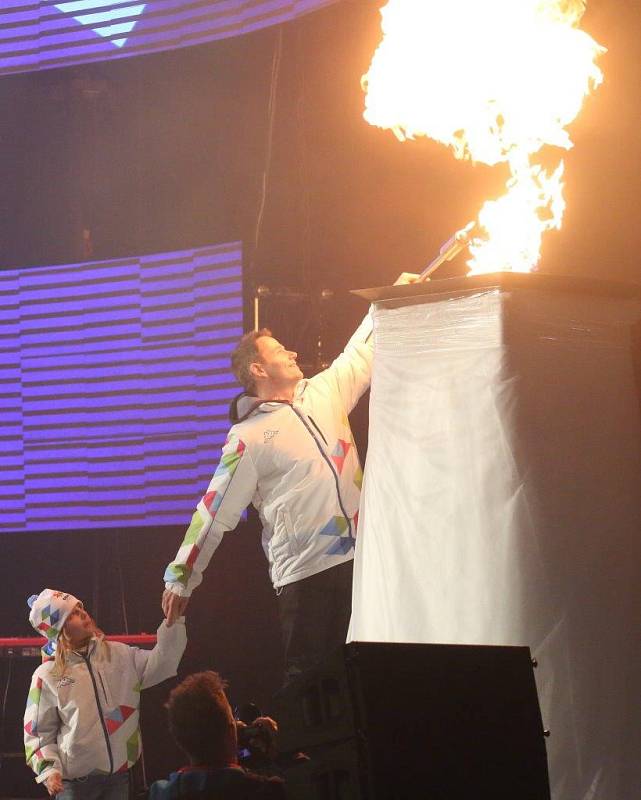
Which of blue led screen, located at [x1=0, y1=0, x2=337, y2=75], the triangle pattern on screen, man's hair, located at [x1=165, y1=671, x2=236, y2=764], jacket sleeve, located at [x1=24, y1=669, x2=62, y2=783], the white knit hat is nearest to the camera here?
man's hair, located at [x1=165, y1=671, x2=236, y2=764]

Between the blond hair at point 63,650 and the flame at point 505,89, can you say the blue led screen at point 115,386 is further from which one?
the flame at point 505,89

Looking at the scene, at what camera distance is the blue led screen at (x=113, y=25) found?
5.11 m

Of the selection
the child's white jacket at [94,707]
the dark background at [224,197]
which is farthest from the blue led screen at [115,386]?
the child's white jacket at [94,707]

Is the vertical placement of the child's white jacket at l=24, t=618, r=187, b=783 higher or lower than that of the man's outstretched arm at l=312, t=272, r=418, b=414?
lower

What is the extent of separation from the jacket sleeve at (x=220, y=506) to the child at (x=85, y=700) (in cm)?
50

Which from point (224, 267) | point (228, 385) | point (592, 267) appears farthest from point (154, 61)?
point (592, 267)

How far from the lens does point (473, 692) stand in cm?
207

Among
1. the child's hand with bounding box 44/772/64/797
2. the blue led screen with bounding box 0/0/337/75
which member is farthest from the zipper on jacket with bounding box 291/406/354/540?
the blue led screen with bounding box 0/0/337/75

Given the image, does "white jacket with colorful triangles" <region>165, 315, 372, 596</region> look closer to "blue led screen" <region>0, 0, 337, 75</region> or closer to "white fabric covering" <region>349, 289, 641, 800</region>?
"white fabric covering" <region>349, 289, 641, 800</region>

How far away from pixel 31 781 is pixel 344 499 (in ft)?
10.3

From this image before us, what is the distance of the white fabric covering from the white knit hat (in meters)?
2.23

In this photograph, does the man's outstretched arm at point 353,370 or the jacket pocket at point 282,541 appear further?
the man's outstretched arm at point 353,370

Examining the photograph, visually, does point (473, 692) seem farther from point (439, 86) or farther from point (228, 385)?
point (228, 385)

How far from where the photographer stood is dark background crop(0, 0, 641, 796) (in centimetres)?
472
